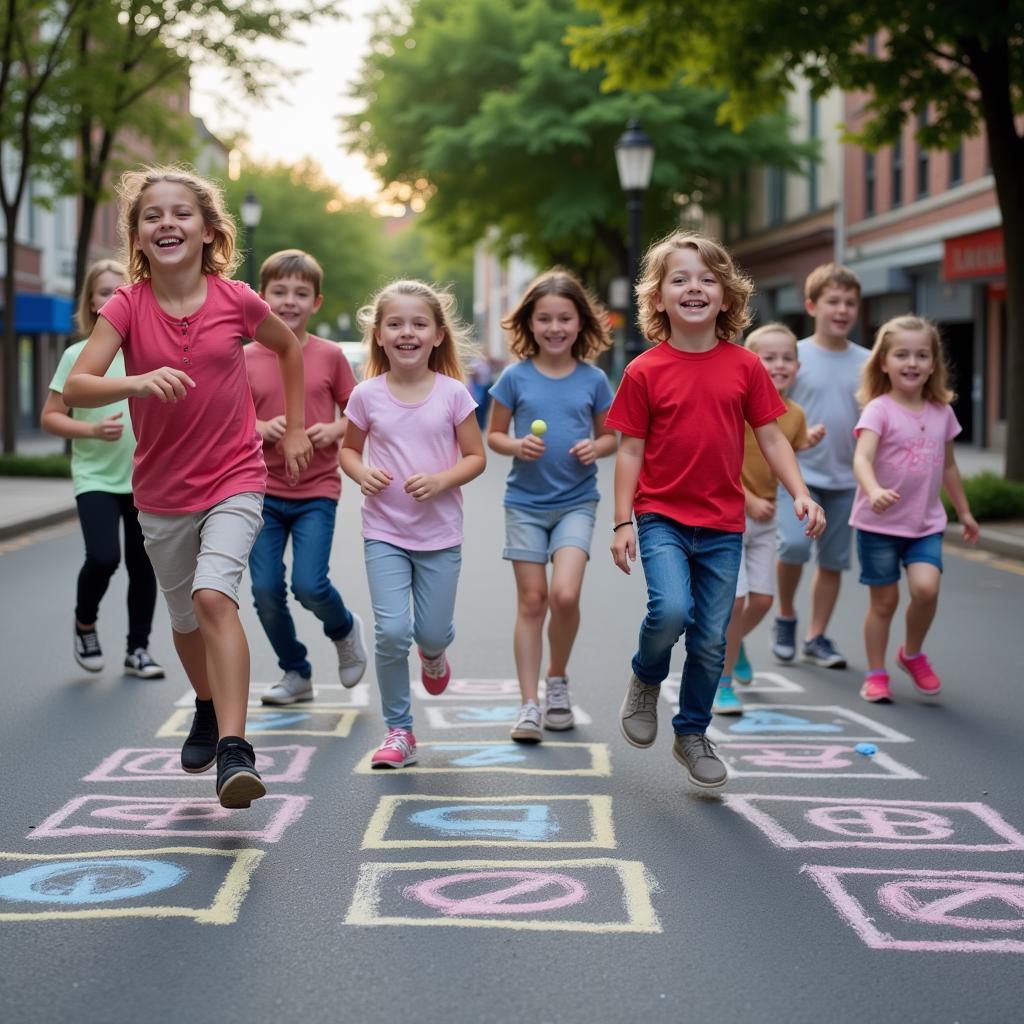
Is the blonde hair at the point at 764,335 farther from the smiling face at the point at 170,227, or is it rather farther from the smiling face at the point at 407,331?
the smiling face at the point at 170,227

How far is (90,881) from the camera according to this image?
433 centimetres

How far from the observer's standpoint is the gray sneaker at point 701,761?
5320 mm

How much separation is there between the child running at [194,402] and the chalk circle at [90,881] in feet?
1.36

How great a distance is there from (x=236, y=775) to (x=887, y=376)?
391 cm

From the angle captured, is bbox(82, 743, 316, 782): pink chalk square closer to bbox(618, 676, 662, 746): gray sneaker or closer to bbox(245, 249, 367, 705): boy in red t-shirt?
bbox(245, 249, 367, 705): boy in red t-shirt

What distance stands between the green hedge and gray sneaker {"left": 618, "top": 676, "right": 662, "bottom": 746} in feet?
31.4

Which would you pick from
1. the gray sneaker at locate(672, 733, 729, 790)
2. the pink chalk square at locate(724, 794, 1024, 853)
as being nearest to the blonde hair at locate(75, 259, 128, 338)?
the gray sneaker at locate(672, 733, 729, 790)

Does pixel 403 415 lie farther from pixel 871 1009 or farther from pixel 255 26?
pixel 255 26

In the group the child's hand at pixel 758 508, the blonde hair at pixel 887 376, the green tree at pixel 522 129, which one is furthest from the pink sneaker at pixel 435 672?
the green tree at pixel 522 129

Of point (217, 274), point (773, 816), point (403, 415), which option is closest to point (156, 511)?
point (217, 274)

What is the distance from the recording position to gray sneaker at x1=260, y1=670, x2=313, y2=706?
6.95 metres

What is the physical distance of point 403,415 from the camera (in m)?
5.91

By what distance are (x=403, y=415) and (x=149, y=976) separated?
8.90 feet

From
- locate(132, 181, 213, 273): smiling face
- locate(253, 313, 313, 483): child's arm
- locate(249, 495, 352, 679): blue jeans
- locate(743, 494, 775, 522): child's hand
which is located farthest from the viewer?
locate(743, 494, 775, 522): child's hand
